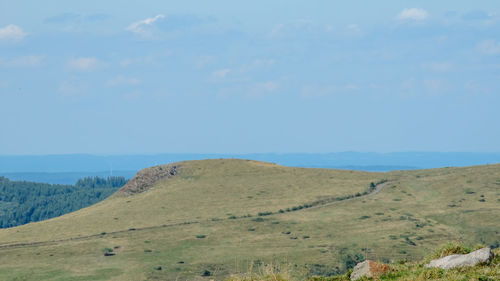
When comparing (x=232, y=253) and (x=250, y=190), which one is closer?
(x=232, y=253)

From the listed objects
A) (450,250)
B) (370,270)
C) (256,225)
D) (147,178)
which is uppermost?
(450,250)

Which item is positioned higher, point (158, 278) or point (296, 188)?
point (296, 188)

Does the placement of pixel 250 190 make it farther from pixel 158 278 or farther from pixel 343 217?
pixel 158 278

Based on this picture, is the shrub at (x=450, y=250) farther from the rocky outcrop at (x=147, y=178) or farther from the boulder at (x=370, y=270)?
the rocky outcrop at (x=147, y=178)

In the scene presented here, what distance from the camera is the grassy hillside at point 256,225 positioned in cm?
8575

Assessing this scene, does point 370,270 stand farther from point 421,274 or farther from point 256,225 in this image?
point 256,225

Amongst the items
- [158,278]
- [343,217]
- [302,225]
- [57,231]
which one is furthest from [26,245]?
[343,217]

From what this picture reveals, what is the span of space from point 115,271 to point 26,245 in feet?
98.8

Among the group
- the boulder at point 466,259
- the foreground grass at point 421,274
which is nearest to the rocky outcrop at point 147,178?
the foreground grass at point 421,274

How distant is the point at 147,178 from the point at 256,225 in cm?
5582

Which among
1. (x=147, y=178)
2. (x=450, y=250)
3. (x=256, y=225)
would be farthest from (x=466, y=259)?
(x=147, y=178)

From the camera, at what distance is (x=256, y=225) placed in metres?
109

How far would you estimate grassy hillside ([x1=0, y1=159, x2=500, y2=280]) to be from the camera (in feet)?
281

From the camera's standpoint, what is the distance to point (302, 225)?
10738 centimetres
